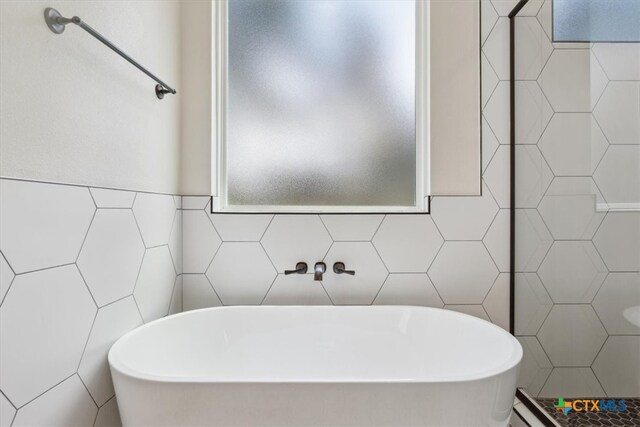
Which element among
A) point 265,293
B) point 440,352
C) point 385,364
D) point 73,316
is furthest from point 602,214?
point 73,316

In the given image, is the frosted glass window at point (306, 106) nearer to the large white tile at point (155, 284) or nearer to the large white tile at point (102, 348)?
the large white tile at point (155, 284)

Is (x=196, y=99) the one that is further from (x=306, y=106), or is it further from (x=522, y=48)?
(x=522, y=48)

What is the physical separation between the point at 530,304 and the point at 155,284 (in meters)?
1.59

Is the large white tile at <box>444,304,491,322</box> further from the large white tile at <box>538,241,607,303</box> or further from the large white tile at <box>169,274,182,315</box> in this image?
the large white tile at <box>169,274,182,315</box>

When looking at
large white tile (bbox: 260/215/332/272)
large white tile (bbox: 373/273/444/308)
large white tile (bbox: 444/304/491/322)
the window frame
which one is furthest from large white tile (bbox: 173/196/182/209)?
large white tile (bbox: 444/304/491/322)

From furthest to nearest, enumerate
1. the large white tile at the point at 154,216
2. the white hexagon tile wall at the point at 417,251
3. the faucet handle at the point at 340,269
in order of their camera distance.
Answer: the faucet handle at the point at 340,269 < the large white tile at the point at 154,216 < the white hexagon tile wall at the point at 417,251

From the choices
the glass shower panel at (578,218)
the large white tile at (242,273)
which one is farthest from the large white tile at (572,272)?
the large white tile at (242,273)

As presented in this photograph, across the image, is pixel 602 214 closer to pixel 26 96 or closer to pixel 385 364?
pixel 385 364

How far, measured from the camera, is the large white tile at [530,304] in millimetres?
1341

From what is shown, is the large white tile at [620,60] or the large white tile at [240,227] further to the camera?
the large white tile at [240,227]

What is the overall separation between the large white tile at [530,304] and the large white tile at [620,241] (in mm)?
370

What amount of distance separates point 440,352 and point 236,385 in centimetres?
92

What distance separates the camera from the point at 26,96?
0.74 meters

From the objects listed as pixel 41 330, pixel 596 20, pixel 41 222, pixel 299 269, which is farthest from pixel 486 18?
pixel 41 330
